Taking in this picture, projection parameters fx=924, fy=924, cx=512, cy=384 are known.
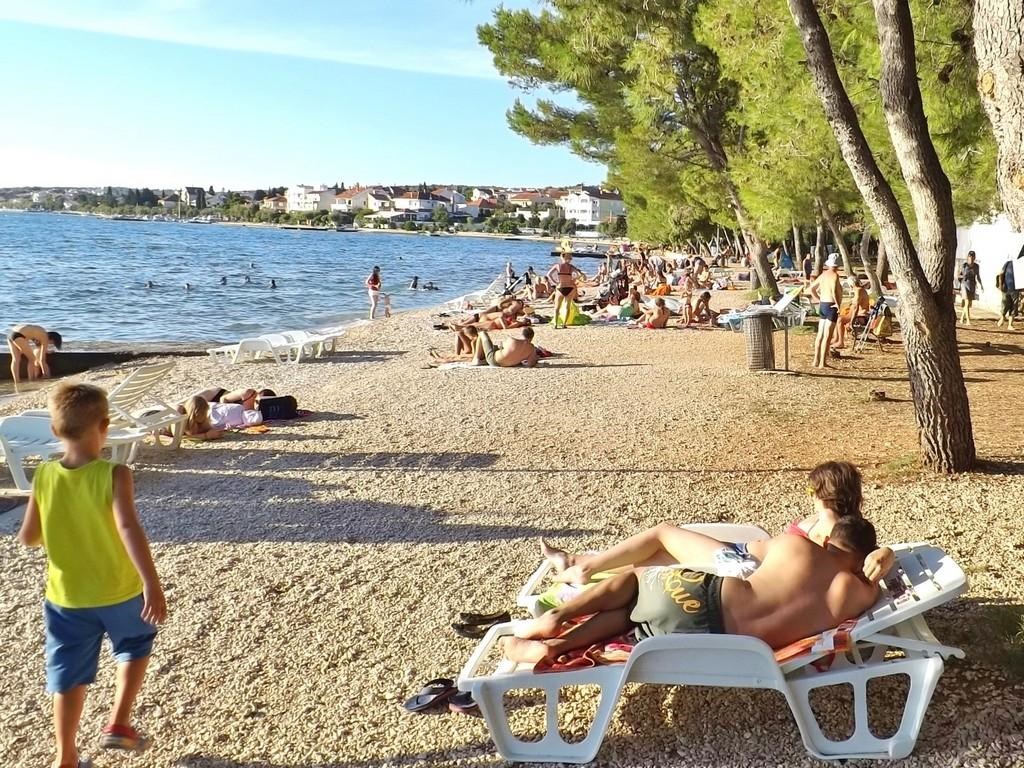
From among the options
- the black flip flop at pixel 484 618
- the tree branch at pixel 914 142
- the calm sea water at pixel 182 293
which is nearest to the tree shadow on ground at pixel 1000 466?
the tree branch at pixel 914 142

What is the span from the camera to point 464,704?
11.0 ft

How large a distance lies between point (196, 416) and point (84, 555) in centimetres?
541

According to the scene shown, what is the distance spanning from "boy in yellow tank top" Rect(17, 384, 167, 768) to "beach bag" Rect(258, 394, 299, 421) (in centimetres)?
591

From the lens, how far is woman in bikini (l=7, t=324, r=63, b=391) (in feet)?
43.2

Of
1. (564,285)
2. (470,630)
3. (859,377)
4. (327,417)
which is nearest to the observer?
(470,630)

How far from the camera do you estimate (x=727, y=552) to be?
12.4 feet

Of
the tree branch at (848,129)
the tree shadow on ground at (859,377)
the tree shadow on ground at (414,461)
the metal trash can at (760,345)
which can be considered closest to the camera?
the tree branch at (848,129)

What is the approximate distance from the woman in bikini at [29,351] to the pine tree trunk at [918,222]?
11476 millimetres

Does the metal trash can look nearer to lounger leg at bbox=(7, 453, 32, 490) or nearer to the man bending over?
lounger leg at bbox=(7, 453, 32, 490)

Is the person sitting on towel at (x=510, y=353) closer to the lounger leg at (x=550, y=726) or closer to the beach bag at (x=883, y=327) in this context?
the beach bag at (x=883, y=327)

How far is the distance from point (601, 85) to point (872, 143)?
805cm

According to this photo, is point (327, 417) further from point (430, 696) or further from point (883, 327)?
A: point (883, 327)

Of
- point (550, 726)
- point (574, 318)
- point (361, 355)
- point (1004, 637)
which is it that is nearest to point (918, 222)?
point (1004, 637)

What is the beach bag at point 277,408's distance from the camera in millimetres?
8817
